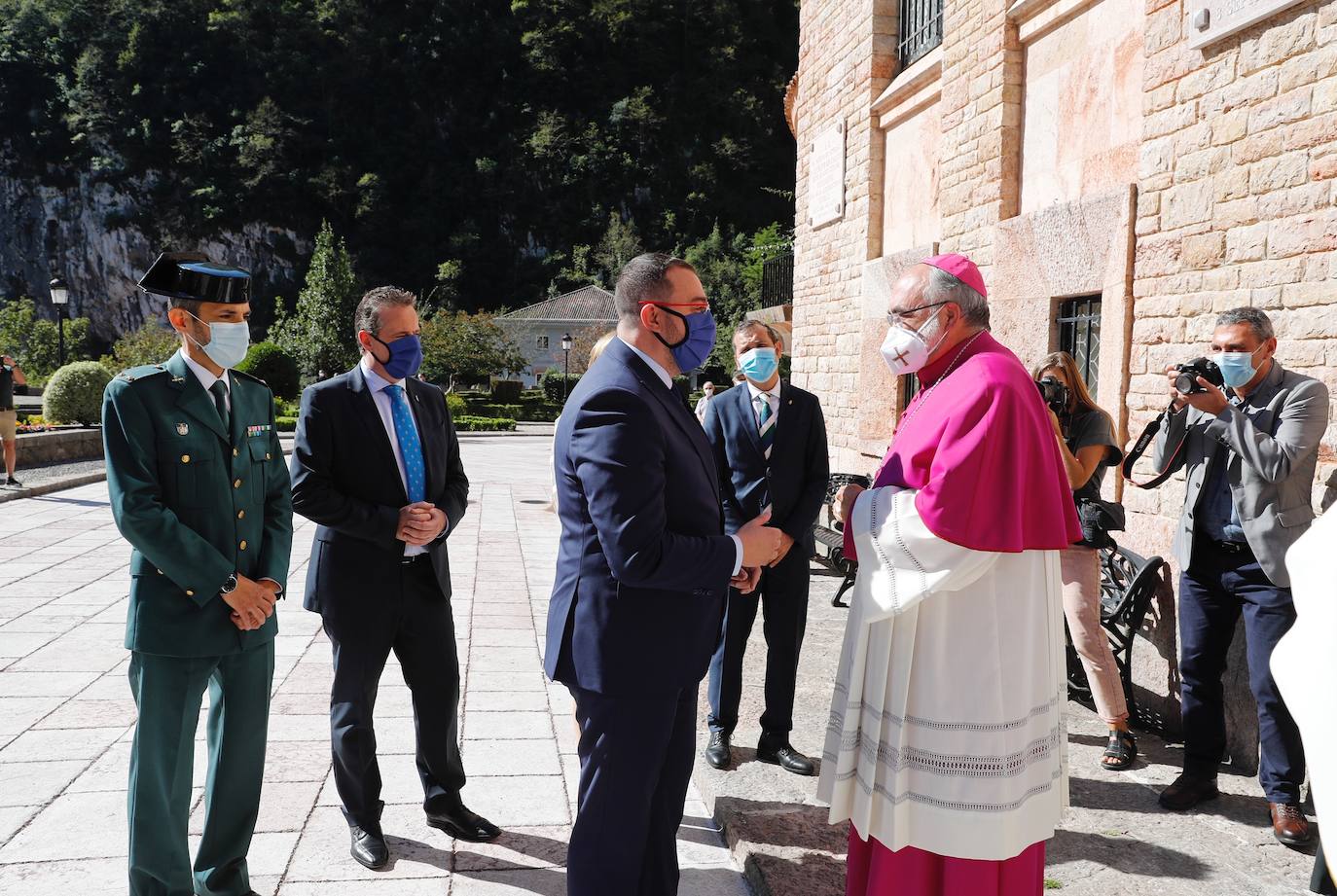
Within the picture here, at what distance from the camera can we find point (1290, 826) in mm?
3609

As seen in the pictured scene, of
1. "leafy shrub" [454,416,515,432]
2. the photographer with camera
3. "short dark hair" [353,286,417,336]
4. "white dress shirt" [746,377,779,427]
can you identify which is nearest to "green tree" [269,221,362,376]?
"leafy shrub" [454,416,515,432]

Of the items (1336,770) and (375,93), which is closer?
(1336,770)

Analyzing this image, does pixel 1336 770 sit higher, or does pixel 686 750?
pixel 1336 770

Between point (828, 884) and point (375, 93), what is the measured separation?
91.8m

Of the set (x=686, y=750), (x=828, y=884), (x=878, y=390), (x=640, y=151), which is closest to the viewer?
(x=686, y=750)

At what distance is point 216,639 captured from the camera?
9.45 ft

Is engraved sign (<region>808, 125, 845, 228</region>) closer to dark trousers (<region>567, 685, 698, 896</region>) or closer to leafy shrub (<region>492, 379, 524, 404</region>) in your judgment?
dark trousers (<region>567, 685, 698, 896</region>)

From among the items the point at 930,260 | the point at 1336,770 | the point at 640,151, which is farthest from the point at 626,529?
the point at 640,151

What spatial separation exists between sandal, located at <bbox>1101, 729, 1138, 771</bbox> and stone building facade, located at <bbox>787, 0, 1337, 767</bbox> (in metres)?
0.51

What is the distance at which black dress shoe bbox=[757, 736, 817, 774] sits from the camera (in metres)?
4.21

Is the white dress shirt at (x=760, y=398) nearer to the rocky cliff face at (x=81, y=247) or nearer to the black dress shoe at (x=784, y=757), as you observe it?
the black dress shoe at (x=784, y=757)

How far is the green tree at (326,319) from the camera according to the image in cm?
5050

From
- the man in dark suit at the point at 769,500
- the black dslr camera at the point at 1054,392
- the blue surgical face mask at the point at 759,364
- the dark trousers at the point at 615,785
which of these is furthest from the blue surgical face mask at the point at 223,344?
the black dslr camera at the point at 1054,392

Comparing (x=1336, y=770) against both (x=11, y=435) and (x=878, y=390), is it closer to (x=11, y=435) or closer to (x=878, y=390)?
(x=878, y=390)
